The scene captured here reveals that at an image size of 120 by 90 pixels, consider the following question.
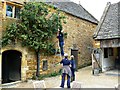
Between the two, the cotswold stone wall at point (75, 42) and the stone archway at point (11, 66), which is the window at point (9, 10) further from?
the cotswold stone wall at point (75, 42)

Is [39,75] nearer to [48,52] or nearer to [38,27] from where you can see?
[48,52]

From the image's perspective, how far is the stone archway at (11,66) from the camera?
13.9 meters

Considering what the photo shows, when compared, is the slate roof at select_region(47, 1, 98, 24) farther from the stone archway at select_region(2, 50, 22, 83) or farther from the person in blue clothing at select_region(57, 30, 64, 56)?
the stone archway at select_region(2, 50, 22, 83)

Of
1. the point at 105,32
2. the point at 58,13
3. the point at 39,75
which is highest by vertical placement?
the point at 58,13

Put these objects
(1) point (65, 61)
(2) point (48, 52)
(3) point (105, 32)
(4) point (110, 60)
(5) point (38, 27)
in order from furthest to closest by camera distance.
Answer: (4) point (110, 60) < (3) point (105, 32) < (2) point (48, 52) < (5) point (38, 27) < (1) point (65, 61)

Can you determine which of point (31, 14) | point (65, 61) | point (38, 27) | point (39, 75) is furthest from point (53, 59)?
point (65, 61)

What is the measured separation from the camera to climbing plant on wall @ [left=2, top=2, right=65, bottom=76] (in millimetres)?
12805

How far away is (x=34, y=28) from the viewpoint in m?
13.6

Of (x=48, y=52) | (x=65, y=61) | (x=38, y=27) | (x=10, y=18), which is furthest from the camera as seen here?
(x=48, y=52)

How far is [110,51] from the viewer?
19.3 meters

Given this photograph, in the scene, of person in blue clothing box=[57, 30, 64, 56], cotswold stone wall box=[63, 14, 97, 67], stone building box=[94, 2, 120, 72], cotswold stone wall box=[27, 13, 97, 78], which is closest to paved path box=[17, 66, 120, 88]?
cotswold stone wall box=[27, 13, 97, 78]

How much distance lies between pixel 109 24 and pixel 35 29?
708cm

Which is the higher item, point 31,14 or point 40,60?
point 31,14

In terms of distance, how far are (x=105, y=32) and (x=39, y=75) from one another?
653cm
